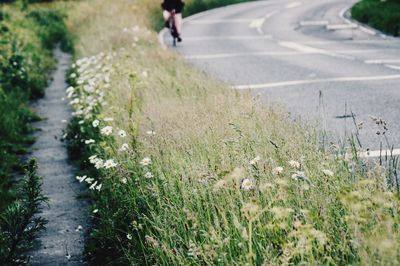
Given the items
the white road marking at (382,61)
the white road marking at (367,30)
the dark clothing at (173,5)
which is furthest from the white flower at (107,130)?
the white road marking at (367,30)

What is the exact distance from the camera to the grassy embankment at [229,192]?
10.1ft

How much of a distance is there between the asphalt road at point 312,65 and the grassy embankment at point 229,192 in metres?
0.66

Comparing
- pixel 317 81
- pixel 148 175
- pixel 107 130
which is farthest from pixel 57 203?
pixel 317 81

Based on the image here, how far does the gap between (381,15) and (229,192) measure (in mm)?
17567

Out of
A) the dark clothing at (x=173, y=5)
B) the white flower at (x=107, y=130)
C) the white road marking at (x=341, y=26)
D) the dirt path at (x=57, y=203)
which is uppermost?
the dark clothing at (x=173, y=5)

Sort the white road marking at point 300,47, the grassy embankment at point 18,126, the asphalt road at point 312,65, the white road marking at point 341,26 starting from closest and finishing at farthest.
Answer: the grassy embankment at point 18,126, the asphalt road at point 312,65, the white road marking at point 300,47, the white road marking at point 341,26

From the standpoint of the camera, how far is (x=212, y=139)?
198 inches

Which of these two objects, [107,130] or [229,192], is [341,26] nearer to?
[107,130]

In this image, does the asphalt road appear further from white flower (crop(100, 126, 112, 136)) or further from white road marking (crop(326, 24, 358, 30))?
white flower (crop(100, 126, 112, 136))

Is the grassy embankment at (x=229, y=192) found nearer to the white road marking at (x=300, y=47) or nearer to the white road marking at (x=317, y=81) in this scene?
the white road marking at (x=317, y=81)

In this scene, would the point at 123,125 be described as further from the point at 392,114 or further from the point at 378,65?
the point at 378,65

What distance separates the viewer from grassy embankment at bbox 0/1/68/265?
432 cm

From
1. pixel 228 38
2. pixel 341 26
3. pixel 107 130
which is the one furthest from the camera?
pixel 341 26

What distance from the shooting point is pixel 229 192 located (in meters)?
3.99
